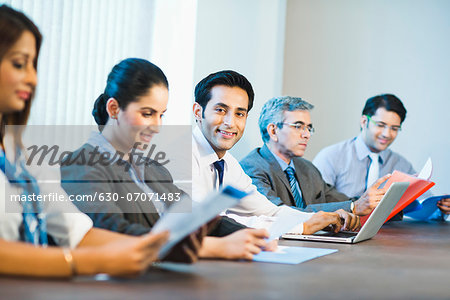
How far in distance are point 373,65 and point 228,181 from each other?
2.92m

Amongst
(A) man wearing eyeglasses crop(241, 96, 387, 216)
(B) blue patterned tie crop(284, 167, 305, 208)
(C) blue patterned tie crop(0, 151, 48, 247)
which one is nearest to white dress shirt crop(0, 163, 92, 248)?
(C) blue patterned tie crop(0, 151, 48, 247)

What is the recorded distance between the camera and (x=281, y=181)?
3.15m

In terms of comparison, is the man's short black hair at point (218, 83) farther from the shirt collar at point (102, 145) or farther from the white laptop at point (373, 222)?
the shirt collar at point (102, 145)

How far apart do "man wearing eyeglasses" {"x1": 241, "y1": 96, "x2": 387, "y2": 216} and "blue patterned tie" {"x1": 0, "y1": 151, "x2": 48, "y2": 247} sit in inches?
65.0

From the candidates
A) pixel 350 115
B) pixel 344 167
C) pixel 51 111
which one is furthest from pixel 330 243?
pixel 350 115

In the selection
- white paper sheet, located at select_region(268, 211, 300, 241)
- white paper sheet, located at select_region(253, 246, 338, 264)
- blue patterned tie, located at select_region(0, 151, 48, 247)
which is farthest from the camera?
white paper sheet, located at select_region(268, 211, 300, 241)

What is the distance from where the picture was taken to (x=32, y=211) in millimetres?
1341

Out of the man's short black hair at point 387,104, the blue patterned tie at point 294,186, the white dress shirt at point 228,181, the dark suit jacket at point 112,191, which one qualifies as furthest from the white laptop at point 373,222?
the man's short black hair at point 387,104

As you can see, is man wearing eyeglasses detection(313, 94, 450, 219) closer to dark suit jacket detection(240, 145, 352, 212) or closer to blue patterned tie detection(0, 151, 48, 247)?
dark suit jacket detection(240, 145, 352, 212)

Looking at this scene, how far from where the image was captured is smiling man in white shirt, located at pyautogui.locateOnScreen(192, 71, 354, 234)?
2.56 m

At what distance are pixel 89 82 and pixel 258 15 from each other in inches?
58.9

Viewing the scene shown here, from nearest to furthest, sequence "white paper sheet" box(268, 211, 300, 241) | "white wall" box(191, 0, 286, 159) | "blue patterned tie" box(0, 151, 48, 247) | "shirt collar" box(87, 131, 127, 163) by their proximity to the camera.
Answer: "blue patterned tie" box(0, 151, 48, 247) < "white paper sheet" box(268, 211, 300, 241) < "shirt collar" box(87, 131, 127, 163) < "white wall" box(191, 0, 286, 159)

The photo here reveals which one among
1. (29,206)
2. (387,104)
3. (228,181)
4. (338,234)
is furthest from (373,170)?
(29,206)

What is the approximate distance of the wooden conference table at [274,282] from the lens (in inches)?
40.8
